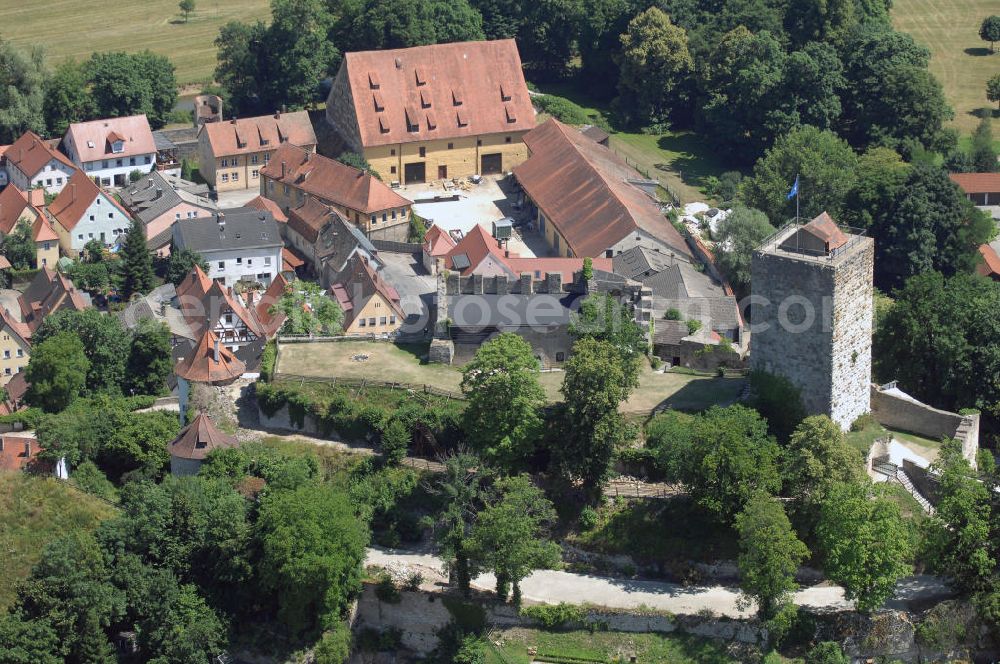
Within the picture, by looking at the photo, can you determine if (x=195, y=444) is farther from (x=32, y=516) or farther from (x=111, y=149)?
(x=111, y=149)

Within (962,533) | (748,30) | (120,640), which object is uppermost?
(748,30)

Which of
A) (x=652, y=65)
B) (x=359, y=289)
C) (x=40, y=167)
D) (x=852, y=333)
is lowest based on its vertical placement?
(x=359, y=289)

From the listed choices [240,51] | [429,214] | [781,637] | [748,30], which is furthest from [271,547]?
[748,30]

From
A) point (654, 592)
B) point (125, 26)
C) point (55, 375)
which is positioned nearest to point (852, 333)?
point (654, 592)

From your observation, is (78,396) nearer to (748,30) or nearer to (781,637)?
(781,637)

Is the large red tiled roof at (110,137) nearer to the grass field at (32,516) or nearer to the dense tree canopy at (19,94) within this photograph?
the dense tree canopy at (19,94)

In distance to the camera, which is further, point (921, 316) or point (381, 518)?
point (921, 316)
